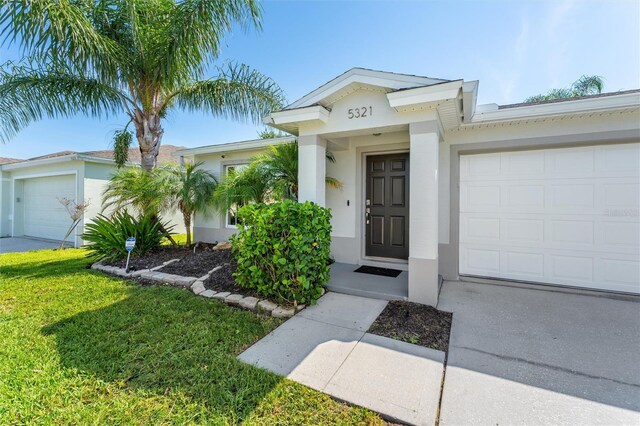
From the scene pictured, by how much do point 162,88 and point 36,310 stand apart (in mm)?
5576

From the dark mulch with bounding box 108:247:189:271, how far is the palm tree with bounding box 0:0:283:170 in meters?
2.34

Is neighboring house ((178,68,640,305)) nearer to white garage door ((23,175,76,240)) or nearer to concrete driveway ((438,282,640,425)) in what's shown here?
concrete driveway ((438,282,640,425))

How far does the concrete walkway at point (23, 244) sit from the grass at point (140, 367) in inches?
280

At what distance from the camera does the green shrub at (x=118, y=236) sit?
6.58 meters

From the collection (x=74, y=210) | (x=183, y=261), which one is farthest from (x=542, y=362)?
(x=74, y=210)

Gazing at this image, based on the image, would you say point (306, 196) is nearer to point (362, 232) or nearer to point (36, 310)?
point (362, 232)

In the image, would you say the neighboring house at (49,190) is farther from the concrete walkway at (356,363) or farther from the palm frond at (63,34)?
the concrete walkway at (356,363)

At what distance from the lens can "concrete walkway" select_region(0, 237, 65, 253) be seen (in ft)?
31.1

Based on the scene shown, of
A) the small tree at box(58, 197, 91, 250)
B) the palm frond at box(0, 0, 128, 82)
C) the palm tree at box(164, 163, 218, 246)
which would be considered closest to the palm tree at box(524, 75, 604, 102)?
the palm tree at box(164, 163, 218, 246)

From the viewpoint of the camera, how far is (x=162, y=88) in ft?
23.1

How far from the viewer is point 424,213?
161 inches

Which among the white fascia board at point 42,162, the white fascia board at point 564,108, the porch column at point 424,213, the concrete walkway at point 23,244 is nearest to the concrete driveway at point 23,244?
the concrete walkway at point 23,244

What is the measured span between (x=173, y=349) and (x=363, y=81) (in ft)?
14.6

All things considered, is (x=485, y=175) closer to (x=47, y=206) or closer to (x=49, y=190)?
(x=49, y=190)
